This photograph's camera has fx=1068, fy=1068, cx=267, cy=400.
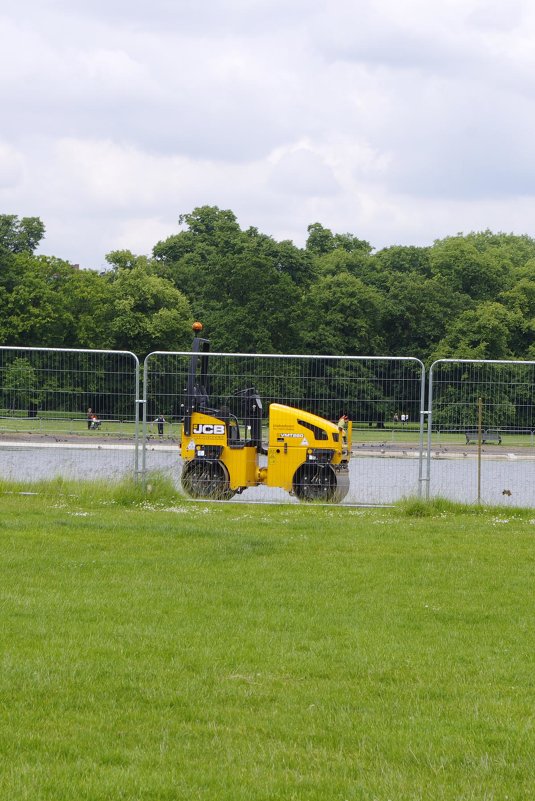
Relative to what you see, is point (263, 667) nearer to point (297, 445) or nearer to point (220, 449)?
point (297, 445)

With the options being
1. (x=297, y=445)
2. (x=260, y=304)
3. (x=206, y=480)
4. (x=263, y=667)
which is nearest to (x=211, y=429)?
(x=206, y=480)

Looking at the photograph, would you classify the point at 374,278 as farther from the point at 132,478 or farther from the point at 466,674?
the point at 466,674

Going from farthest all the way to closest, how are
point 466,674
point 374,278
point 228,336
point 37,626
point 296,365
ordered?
point 374,278 < point 228,336 < point 296,365 < point 37,626 < point 466,674

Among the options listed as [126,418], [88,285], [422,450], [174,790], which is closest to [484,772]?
[174,790]

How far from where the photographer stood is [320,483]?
703 inches

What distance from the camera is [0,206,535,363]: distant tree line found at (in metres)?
71.6

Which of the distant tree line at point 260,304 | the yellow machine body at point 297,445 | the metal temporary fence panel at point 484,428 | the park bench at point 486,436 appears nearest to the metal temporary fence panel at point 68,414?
the yellow machine body at point 297,445

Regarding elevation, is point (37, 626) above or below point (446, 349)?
below

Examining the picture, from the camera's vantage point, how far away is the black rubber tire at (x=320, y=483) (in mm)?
17641

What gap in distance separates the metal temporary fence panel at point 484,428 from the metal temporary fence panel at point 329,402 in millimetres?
494

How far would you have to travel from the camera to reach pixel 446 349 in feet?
237

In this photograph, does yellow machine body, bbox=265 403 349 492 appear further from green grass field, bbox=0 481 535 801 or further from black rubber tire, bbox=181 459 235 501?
green grass field, bbox=0 481 535 801

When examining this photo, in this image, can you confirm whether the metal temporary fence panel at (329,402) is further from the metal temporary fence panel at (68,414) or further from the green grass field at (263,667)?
the green grass field at (263,667)

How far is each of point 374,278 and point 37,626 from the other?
259 feet
